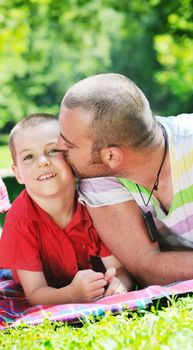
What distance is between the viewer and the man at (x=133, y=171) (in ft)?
10.4

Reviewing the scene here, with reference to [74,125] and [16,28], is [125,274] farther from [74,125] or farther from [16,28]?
[16,28]

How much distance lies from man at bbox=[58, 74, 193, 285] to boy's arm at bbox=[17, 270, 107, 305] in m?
0.34

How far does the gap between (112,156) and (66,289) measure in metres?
0.69

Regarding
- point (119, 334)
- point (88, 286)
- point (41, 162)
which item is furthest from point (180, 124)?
point (119, 334)

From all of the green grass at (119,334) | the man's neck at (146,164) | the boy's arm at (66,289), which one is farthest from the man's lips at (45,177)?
the green grass at (119,334)

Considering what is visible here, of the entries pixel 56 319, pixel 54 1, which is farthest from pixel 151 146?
pixel 54 1

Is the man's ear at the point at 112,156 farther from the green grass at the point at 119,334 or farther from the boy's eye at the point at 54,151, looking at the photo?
A: the green grass at the point at 119,334

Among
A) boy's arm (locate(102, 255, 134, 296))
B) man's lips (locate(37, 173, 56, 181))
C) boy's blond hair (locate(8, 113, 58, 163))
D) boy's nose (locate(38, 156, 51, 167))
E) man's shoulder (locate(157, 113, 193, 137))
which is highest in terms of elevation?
boy's blond hair (locate(8, 113, 58, 163))

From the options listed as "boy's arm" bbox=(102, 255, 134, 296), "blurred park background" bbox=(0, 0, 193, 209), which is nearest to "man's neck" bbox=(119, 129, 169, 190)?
"boy's arm" bbox=(102, 255, 134, 296)

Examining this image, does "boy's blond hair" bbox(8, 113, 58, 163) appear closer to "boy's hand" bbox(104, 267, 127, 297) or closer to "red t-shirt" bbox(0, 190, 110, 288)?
"red t-shirt" bbox(0, 190, 110, 288)

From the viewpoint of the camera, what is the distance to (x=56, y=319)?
2.77 metres

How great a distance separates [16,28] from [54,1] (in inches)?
115

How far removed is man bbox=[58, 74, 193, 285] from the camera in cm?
316

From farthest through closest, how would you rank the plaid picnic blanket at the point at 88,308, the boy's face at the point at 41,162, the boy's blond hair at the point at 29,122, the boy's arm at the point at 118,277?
the boy's blond hair at the point at 29,122
the boy's face at the point at 41,162
the boy's arm at the point at 118,277
the plaid picnic blanket at the point at 88,308
